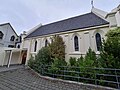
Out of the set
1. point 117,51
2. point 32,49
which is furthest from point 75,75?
point 32,49

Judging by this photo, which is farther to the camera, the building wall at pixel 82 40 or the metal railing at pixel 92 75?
the building wall at pixel 82 40

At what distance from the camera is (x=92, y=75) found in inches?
257

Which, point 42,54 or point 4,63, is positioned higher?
point 42,54

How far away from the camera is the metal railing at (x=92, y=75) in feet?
19.2

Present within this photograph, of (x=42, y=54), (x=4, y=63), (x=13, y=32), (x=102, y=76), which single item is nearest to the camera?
(x=102, y=76)

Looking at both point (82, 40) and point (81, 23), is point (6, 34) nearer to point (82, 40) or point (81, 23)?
point (81, 23)

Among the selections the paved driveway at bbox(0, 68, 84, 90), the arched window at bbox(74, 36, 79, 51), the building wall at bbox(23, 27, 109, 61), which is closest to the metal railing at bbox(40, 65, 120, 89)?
the paved driveway at bbox(0, 68, 84, 90)

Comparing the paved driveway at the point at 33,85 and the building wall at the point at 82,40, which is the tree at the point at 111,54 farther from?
the building wall at the point at 82,40

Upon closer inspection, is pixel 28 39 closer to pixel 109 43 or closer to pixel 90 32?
pixel 90 32

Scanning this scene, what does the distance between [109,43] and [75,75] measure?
3662 mm

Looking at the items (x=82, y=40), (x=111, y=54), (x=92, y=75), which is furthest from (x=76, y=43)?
(x=111, y=54)

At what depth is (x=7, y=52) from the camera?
18.4 meters

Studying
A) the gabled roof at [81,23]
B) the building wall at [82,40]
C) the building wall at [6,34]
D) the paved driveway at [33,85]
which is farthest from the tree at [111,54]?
the building wall at [6,34]

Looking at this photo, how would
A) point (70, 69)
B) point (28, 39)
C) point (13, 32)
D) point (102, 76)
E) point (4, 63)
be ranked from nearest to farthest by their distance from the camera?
point (102, 76) < point (70, 69) < point (4, 63) < point (28, 39) < point (13, 32)
